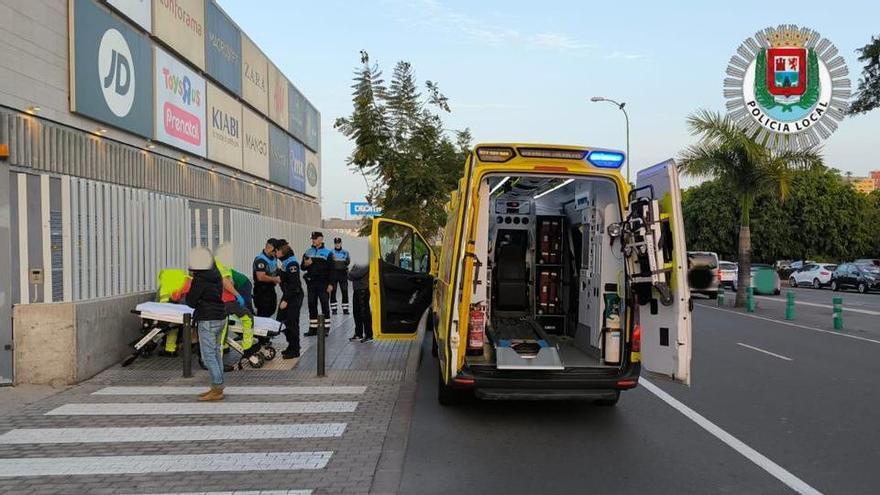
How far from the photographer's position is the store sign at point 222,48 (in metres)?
16.2

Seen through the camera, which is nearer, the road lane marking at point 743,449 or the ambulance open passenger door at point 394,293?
the road lane marking at point 743,449

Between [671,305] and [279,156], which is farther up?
[279,156]

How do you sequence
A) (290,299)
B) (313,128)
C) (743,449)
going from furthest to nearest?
(313,128)
(290,299)
(743,449)

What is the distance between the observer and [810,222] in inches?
1789

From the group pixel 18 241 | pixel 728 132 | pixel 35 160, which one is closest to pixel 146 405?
pixel 18 241

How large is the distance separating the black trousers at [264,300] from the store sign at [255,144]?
906 cm

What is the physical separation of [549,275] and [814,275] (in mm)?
34126

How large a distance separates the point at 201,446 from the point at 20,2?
627 cm

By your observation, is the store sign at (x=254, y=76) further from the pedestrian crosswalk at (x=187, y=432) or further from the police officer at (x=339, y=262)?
the pedestrian crosswalk at (x=187, y=432)

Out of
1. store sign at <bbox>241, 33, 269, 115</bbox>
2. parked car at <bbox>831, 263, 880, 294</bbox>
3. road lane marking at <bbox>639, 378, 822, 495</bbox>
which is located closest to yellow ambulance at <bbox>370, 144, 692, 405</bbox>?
road lane marking at <bbox>639, 378, 822, 495</bbox>

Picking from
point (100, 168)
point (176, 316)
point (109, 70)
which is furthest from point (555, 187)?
point (109, 70)

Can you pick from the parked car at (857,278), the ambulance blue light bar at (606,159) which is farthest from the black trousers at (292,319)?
the parked car at (857,278)

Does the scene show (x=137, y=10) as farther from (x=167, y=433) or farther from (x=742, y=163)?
(x=742, y=163)

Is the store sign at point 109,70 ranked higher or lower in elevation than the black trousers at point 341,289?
higher
